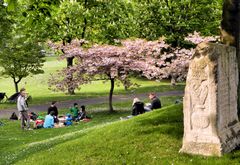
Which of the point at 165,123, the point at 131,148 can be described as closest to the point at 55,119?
the point at 165,123

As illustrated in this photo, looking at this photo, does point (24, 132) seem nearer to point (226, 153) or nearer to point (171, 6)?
point (226, 153)

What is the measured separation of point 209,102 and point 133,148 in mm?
3161

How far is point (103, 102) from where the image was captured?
136ft

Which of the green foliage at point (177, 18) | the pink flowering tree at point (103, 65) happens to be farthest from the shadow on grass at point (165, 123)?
the green foliage at point (177, 18)

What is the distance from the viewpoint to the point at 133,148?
13688mm

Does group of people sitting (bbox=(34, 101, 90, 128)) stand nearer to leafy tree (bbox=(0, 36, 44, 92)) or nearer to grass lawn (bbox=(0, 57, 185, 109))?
grass lawn (bbox=(0, 57, 185, 109))

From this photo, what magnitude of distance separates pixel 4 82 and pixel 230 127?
6344cm

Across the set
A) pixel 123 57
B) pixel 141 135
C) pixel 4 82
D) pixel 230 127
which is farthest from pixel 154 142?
pixel 4 82

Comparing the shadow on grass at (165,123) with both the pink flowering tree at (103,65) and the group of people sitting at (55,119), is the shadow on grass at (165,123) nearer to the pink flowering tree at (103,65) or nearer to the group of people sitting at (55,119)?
the group of people sitting at (55,119)

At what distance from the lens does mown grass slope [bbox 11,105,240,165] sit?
493 inches

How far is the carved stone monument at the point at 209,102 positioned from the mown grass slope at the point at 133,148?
0.38m

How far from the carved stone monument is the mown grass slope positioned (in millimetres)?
380

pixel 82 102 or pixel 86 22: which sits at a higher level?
pixel 86 22

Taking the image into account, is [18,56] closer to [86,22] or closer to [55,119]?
[86,22]
